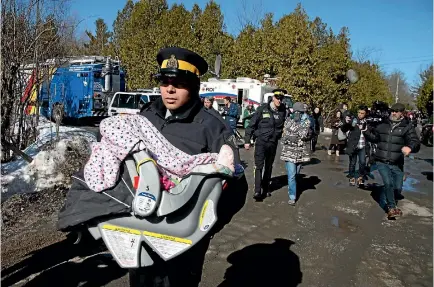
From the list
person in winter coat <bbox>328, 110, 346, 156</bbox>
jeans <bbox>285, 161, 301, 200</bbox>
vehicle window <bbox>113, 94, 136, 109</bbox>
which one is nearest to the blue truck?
vehicle window <bbox>113, 94, 136, 109</bbox>

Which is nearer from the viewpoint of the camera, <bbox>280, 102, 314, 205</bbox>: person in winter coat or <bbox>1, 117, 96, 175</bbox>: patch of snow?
<bbox>1, 117, 96, 175</bbox>: patch of snow

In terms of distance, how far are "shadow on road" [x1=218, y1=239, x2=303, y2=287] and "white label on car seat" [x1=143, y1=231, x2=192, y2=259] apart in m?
2.04

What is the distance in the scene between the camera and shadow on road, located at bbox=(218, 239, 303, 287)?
3795 mm

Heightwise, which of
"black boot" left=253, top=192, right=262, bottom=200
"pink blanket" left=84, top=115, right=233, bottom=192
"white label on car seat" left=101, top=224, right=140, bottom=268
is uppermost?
"pink blanket" left=84, top=115, right=233, bottom=192

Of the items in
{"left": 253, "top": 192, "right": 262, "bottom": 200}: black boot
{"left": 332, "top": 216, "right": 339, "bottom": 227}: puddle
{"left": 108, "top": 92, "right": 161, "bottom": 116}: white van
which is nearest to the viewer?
{"left": 332, "top": 216, "right": 339, "bottom": 227}: puddle

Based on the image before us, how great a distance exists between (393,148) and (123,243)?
5629mm

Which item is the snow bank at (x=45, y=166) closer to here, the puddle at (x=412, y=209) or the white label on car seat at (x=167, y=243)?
the white label on car seat at (x=167, y=243)

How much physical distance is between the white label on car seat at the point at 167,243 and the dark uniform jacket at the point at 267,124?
5147 mm

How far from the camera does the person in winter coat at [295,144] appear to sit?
6.77 meters

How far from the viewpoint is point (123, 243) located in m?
1.82

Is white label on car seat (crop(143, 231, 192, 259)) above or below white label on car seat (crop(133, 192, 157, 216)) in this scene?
below

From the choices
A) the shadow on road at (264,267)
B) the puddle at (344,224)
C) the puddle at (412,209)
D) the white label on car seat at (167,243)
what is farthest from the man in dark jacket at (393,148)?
the white label on car seat at (167,243)

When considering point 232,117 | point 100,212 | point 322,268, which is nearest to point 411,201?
point 322,268

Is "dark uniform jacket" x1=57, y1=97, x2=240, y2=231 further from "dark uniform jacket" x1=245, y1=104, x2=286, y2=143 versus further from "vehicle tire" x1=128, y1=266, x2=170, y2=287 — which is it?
"dark uniform jacket" x1=245, y1=104, x2=286, y2=143
